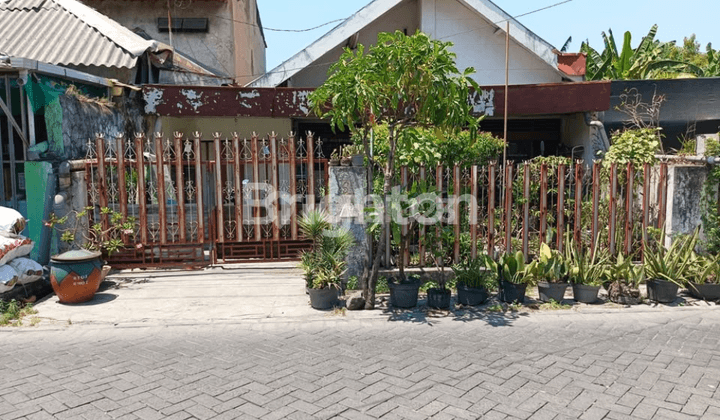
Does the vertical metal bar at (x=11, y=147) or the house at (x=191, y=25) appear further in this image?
the house at (x=191, y=25)

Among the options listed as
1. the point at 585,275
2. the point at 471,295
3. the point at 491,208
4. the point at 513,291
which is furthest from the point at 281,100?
the point at 585,275

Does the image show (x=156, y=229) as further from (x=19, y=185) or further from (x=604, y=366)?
(x=604, y=366)

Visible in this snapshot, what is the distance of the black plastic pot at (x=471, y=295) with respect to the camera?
697 cm

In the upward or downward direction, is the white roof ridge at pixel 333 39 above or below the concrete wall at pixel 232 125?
above

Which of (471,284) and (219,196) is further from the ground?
(219,196)

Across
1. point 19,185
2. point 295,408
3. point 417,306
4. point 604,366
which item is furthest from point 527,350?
point 19,185

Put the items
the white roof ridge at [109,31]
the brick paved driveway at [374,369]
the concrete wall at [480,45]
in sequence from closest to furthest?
the brick paved driveway at [374,369], the white roof ridge at [109,31], the concrete wall at [480,45]

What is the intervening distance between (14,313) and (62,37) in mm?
6574

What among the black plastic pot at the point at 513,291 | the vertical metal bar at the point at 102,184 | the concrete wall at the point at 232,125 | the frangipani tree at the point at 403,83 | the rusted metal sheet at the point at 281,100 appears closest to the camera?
the frangipani tree at the point at 403,83

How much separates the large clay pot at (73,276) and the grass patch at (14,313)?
417 millimetres

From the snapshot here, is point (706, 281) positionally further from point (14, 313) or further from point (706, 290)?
point (14, 313)

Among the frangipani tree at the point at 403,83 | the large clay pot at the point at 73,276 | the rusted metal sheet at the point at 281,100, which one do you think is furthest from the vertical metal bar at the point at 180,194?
the frangipani tree at the point at 403,83

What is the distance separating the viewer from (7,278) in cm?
673

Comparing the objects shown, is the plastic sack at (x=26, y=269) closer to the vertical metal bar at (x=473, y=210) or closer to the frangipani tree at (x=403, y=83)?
the frangipani tree at (x=403, y=83)
